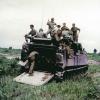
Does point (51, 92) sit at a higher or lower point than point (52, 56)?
lower

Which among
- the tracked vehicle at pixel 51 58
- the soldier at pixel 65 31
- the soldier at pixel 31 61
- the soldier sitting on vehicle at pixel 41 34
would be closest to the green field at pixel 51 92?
the tracked vehicle at pixel 51 58

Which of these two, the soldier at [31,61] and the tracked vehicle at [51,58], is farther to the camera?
the soldier at [31,61]

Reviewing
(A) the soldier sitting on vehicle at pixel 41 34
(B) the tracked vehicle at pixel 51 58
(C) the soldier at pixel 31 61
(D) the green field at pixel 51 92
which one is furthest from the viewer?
(A) the soldier sitting on vehicle at pixel 41 34

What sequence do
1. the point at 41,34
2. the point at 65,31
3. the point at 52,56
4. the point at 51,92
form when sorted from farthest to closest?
the point at 41,34 < the point at 65,31 < the point at 52,56 < the point at 51,92

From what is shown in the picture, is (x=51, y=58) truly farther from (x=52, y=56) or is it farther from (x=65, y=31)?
(x=65, y=31)

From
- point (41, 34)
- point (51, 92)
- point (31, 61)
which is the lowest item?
point (51, 92)

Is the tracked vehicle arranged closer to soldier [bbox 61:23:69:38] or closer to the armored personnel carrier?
the armored personnel carrier

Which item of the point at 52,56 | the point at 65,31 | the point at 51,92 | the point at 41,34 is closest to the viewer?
the point at 51,92

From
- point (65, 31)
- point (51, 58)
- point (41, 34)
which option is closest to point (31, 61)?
point (51, 58)

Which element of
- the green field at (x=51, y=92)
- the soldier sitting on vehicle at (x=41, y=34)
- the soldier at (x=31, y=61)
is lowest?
the green field at (x=51, y=92)

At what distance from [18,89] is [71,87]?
202 centimetres

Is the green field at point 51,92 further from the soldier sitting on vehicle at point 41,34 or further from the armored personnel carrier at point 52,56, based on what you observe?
the soldier sitting on vehicle at point 41,34

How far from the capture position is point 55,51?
13680 millimetres

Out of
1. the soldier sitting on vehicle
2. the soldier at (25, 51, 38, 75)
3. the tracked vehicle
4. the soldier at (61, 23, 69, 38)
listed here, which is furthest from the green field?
the soldier sitting on vehicle
